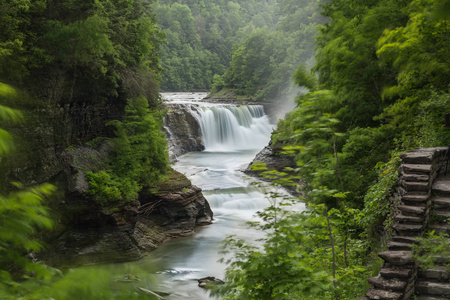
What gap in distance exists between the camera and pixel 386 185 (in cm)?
784

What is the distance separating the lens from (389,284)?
507 cm

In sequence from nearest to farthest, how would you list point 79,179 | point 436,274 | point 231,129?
point 436,274, point 79,179, point 231,129

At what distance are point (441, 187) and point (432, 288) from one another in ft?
7.45

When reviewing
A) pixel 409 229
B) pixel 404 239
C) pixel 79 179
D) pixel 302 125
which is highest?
pixel 302 125

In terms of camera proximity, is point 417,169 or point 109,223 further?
point 109,223

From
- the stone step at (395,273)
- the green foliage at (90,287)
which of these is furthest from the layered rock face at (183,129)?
the green foliage at (90,287)

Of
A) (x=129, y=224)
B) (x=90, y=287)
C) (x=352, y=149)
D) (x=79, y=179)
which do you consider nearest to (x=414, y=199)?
(x=352, y=149)

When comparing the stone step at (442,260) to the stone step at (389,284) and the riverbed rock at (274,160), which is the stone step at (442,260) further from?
the riverbed rock at (274,160)

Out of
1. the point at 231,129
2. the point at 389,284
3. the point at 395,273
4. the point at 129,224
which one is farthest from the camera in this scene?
the point at 231,129

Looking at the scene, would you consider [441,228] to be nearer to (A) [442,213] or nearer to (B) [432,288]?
(A) [442,213]

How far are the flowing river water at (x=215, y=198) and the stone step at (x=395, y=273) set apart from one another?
212 cm

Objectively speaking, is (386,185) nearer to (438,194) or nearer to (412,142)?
(438,194)

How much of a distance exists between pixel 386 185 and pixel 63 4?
37.4ft

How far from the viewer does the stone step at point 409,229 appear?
19.0ft
